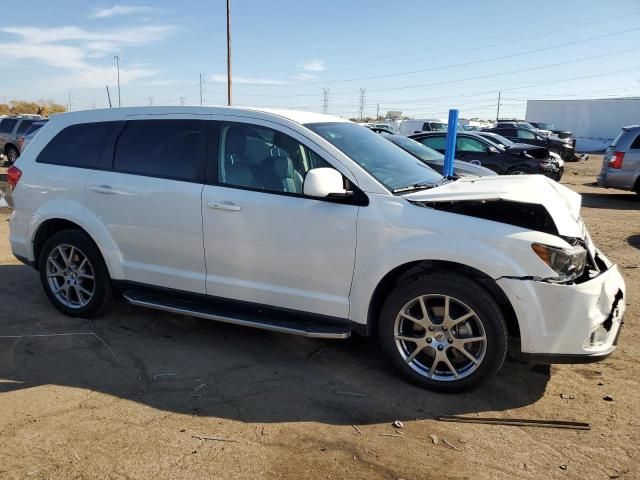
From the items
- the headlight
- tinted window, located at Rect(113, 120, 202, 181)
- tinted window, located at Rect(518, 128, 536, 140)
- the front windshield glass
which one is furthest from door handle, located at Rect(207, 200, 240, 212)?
tinted window, located at Rect(518, 128, 536, 140)

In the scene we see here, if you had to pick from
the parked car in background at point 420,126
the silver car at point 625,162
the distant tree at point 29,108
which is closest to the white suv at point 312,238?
the silver car at point 625,162

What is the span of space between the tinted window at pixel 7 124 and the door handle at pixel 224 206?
18378 mm

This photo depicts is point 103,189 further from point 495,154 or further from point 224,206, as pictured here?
point 495,154

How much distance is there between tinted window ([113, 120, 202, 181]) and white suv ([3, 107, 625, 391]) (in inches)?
0.5

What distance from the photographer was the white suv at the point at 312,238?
3.40m

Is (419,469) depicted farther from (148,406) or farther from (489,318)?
(148,406)

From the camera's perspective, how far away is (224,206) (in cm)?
406

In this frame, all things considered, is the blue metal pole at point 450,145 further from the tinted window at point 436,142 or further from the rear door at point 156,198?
the tinted window at point 436,142

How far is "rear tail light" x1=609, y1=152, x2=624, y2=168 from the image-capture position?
1291 centimetres

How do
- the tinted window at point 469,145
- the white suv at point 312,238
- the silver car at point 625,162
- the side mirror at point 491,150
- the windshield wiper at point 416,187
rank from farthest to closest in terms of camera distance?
the tinted window at point 469,145 < the side mirror at point 491,150 < the silver car at point 625,162 < the windshield wiper at point 416,187 < the white suv at point 312,238

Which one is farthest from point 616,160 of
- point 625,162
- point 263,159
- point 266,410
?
point 266,410

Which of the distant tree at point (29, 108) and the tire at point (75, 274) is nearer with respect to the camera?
the tire at point (75, 274)

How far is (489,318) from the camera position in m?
3.43

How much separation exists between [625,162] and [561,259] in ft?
37.5
